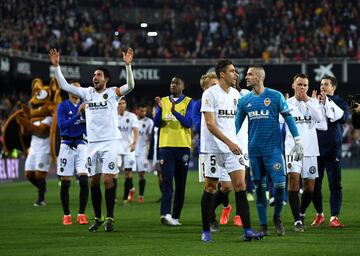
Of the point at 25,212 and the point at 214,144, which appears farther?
the point at 25,212

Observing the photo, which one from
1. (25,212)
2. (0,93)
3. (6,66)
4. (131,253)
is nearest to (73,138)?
(25,212)

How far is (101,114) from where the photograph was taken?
13.3 meters

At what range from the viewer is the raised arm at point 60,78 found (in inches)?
511

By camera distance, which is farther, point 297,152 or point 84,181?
point 84,181

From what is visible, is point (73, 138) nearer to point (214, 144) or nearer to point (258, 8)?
point (214, 144)

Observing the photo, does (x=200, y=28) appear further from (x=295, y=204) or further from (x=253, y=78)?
(x=253, y=78)

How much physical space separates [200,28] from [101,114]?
33.1m

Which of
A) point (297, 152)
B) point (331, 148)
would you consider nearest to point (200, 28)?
point (331, 148)

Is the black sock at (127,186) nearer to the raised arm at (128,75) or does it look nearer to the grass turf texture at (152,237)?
the grass turf texture at (152,237)

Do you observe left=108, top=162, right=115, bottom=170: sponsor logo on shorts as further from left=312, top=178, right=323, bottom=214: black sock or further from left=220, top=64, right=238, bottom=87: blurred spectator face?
left=312, top=178, right=323, bottom=214: black sock

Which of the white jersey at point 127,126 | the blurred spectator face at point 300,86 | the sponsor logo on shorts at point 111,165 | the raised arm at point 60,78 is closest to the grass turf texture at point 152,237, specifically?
the sponsor logo on shorts at point 111,165

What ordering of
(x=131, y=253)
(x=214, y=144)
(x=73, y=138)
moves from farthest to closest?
1. (x=73, y=138)
2. (x=214, y=144)
3. (x=131, y=253)

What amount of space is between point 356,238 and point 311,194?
2.16m

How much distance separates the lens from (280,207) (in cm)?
1197
